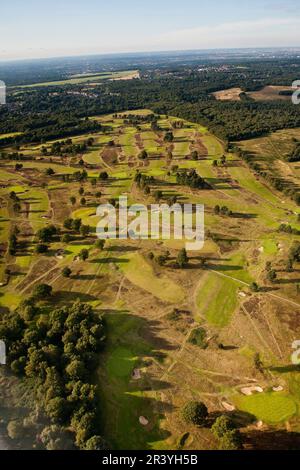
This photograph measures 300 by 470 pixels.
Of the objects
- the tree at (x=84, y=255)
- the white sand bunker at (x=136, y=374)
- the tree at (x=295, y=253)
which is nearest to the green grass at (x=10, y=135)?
the tree at (x=84, y=255)

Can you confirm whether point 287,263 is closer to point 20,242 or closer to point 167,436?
point 167,436

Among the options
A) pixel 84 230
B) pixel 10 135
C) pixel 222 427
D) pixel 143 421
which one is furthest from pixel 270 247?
pixel 10 135

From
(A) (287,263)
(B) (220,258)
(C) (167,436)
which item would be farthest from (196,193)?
(C) (167,436)

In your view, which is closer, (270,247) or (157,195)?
(270,247)

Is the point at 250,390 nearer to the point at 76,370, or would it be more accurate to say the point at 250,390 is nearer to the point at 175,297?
the point at 175,297

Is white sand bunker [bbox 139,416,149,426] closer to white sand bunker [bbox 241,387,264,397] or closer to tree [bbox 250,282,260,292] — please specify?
white sand bunker [bbox 241,387,264,397]

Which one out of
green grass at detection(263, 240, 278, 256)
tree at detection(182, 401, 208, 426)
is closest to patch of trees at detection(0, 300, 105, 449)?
tree at detection(182, 401, 208, 426)
